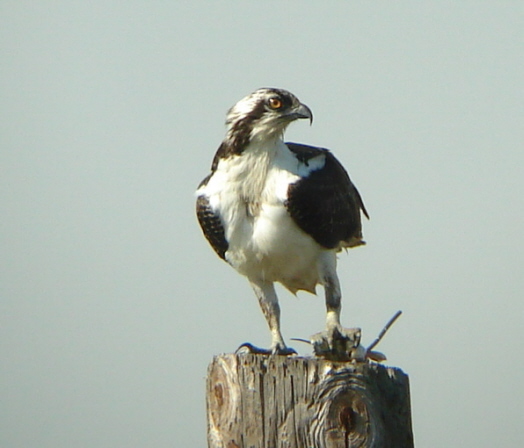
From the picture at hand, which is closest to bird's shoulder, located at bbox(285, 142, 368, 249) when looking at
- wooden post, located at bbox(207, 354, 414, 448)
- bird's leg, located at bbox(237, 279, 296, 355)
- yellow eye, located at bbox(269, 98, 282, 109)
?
yellow eye, located at bbox(269, 98, 282, 109)

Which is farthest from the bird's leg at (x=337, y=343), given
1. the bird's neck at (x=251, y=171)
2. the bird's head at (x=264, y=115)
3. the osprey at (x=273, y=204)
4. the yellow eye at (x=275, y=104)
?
the yellow eye at (x=275, y=104)

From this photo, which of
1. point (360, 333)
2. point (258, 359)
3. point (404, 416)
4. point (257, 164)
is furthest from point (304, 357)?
point (257, 164)

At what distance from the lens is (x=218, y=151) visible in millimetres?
8156

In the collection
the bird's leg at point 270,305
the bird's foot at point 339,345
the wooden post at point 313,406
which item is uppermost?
the bird's leg at point 270,305

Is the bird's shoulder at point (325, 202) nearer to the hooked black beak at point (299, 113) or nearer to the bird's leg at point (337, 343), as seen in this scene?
the hooked black beak at point (299, 113)

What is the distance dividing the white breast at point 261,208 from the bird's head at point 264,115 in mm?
118

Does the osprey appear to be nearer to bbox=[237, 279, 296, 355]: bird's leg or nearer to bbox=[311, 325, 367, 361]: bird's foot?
Result: bbox=[237, 279, 296, 355]: bird's leg

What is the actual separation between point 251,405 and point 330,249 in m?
3.09

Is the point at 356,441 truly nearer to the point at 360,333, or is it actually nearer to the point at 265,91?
the point at 360,333

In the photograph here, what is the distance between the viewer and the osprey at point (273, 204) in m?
7.80

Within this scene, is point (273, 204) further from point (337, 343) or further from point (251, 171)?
point (337, 343)

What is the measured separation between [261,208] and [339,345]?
2.16 metres

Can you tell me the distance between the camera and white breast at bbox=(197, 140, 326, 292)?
7777 millimetres

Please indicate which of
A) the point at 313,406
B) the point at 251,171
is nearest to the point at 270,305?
the point at 251,171
